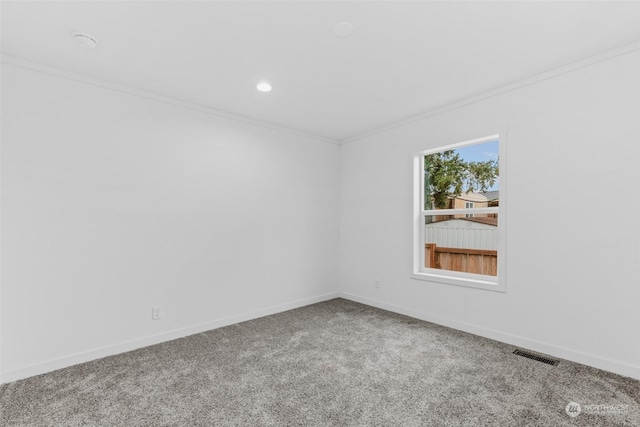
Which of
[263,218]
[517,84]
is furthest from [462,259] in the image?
[263,218]

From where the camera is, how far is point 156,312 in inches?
116

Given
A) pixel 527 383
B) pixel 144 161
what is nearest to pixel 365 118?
pixel 144 161

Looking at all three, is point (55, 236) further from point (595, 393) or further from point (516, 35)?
point (595, 393)

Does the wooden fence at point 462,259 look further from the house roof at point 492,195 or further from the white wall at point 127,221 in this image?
the white wall at point 127,221

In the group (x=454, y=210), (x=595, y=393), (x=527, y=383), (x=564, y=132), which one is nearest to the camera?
(x=595, y=393)

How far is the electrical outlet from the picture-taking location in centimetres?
293

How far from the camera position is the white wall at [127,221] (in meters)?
2.35

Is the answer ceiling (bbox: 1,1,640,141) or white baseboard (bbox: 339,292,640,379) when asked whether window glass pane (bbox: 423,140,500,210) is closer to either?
ceiling (bbox: 1,1,640,141)

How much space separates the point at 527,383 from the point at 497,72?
7.93 feet

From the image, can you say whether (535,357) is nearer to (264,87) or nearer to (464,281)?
(464,281)

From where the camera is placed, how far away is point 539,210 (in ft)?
8.71

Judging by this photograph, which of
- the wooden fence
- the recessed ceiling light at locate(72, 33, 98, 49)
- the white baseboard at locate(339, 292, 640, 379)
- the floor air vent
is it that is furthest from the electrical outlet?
the floor air vent

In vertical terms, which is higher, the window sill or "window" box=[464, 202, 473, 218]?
"window" box=[464, 202, 473, 218]

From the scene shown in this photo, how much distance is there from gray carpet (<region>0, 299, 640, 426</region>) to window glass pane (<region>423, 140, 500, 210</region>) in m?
1.42
